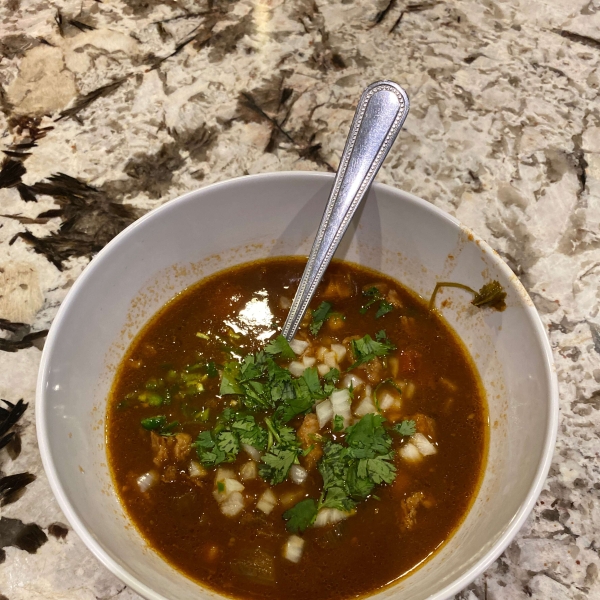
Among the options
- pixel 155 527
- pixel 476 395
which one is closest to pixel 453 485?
pixel 476 395

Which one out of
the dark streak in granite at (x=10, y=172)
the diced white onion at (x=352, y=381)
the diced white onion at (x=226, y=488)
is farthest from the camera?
the dark streak in granite at (x=10, y=172)

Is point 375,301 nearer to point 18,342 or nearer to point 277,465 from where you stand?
point 277,465

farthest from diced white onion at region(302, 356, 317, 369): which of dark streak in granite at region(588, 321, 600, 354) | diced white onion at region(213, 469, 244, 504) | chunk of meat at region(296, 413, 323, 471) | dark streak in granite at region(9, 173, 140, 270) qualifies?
dark streak in granite at region(588, 321, 600, 354)

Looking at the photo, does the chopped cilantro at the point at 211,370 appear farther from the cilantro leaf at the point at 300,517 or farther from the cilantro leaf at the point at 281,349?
the cilantro leaf at the point at 300,517

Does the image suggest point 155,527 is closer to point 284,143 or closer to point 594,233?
point 284,143

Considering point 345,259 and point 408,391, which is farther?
point 345,259

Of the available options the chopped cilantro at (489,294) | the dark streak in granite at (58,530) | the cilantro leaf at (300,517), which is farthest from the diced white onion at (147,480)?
the chopped cilantro at (489,294)
